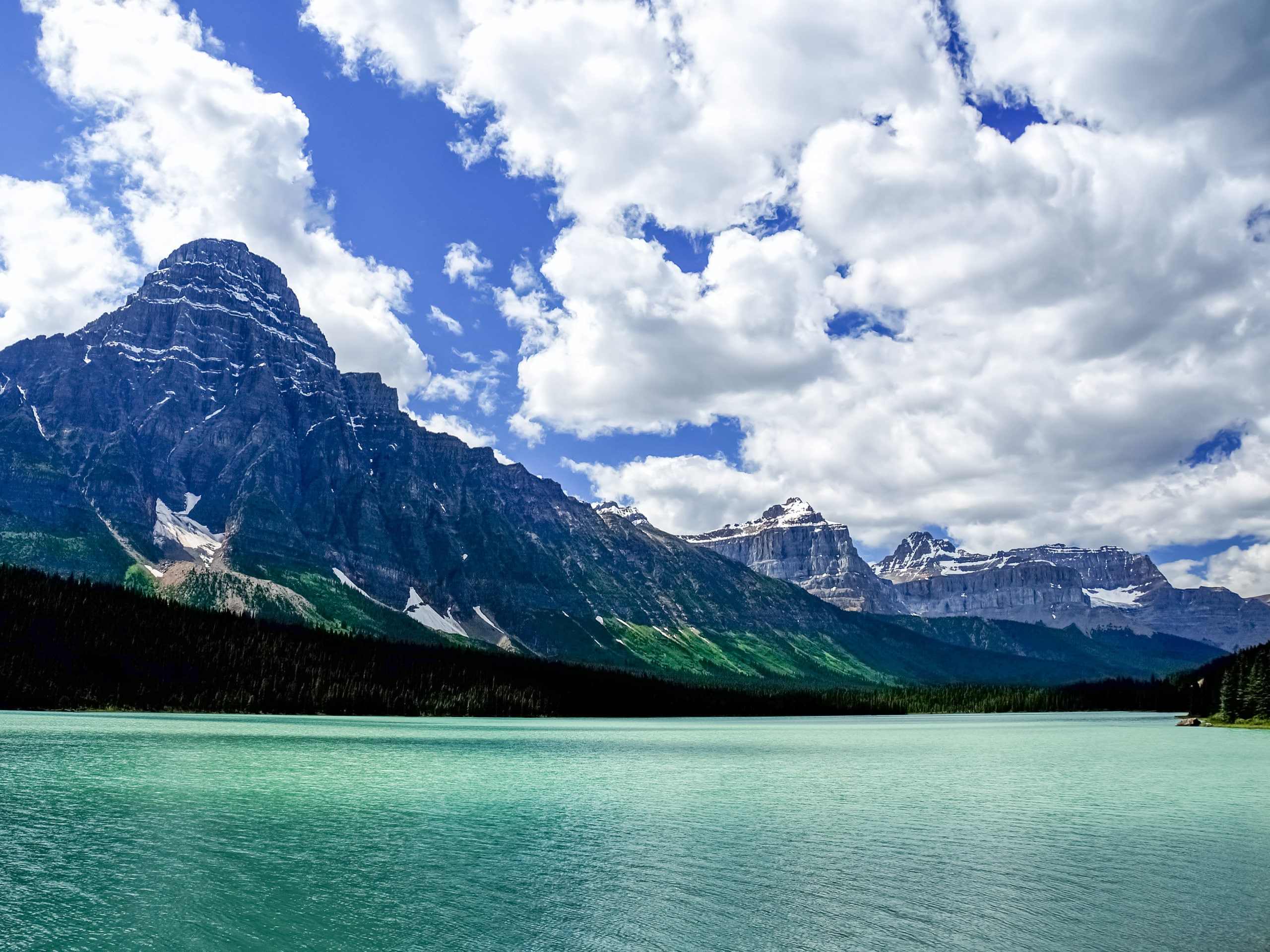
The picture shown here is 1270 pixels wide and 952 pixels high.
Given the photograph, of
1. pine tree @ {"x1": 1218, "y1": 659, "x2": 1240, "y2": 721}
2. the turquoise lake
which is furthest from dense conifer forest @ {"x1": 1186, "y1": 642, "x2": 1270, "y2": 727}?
the turquoise lake

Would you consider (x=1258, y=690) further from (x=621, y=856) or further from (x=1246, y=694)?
(x=621, y=856)

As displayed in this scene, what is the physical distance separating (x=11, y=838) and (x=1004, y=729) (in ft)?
623

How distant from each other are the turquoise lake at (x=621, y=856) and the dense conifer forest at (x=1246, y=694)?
7934 centimetres

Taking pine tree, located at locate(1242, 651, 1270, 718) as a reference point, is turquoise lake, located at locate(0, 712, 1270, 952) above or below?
below

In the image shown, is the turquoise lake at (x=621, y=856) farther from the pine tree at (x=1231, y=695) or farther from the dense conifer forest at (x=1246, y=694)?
the pine tree at (x=1231, y=695)

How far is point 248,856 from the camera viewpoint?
38969 mm

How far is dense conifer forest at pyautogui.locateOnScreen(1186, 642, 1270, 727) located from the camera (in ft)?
494

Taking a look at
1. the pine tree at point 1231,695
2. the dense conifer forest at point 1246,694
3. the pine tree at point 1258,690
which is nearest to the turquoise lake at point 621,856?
the pine tree at point 1258,690

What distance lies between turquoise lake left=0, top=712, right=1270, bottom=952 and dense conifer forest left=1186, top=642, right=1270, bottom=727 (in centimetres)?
7934

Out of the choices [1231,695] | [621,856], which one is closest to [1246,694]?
[1231,695]

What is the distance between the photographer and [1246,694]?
155875 mm

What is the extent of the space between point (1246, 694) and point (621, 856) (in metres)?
159

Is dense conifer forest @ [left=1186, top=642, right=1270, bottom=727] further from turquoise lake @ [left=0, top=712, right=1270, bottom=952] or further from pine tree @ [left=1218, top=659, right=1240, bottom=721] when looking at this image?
turquoise lake @ [left=0, top=712, right=1270, bottom=952]

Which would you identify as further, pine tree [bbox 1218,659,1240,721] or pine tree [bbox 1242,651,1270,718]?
pine tree [bbox 1218,659,1240,721]
